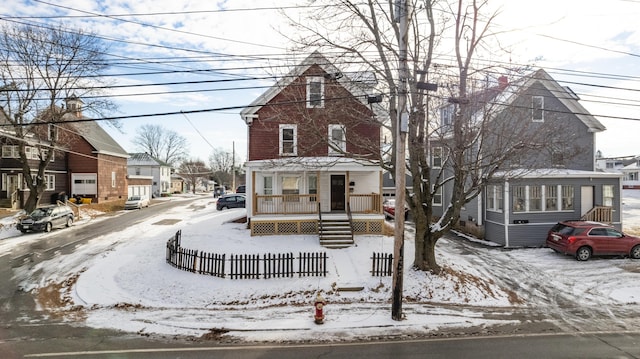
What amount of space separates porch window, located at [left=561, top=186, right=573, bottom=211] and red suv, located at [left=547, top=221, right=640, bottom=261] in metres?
3.66

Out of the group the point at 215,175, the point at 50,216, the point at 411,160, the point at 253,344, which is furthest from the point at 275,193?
the point at 215,175

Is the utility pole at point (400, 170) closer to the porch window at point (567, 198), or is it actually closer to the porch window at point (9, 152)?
the porch window at point (567, 198)

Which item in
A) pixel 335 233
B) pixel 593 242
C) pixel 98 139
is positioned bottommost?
pixel 593 242

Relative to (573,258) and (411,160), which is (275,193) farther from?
(573,258)

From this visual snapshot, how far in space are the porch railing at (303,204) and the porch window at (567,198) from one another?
423 inches

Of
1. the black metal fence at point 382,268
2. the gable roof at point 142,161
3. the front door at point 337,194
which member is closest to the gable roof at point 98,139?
the gable roof at point 142,161

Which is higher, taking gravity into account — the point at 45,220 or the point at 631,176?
the point at 631,176

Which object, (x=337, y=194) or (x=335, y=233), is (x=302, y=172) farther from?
(x=335, y=233)

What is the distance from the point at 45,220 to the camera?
2209cm

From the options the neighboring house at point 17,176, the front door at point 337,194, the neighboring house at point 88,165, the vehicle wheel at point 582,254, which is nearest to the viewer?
the vehicle wheel at point 582,254

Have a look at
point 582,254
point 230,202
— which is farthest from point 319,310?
point 230,202

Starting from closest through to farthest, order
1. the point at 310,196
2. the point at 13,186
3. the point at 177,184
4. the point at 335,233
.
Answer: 1. the point at 335,233
2. the point at 310,196
3. the point at 13,186
4. the point at 177,184

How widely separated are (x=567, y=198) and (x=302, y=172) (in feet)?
50.5

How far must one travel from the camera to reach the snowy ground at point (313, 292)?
909 centimetres
